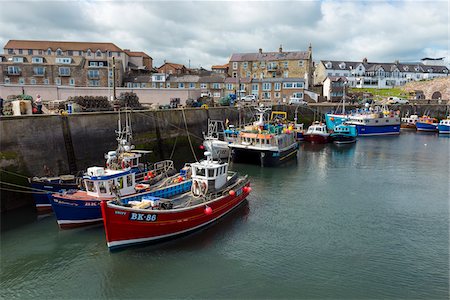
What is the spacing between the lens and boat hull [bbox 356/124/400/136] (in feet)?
187

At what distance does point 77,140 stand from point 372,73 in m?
88.8

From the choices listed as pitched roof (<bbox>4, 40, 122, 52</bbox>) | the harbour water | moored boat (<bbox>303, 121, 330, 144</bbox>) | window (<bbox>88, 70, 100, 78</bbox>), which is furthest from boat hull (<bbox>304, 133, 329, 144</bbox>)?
pitched roof (<bbox>4, 40, 122, 52</bbox>)

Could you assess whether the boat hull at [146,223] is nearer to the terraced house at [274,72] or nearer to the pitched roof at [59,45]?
the terraced house at [274,72]

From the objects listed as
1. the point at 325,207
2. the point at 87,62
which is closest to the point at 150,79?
the point at 87,62

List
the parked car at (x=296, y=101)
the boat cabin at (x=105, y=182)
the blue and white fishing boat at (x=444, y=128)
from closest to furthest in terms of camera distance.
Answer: the boat cabin at (x=105, y=182)
the blue and white fishing boat at (x=444, y=128)
the parked car at (x=296, y=101)

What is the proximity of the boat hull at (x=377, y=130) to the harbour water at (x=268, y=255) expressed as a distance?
34.6 meters

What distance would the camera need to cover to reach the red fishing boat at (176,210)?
14344mm

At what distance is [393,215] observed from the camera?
1991cm

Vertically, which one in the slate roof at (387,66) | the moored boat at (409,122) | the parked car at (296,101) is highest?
the slate roof at (387,66)

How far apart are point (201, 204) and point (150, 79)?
46256 mm

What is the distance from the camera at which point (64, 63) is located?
2053 inches

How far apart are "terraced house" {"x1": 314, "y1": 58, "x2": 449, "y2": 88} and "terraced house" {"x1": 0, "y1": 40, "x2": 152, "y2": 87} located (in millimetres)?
47427

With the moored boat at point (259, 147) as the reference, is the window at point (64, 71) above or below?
above

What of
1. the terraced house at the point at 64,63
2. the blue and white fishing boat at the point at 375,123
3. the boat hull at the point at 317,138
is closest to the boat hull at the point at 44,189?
the terraced house at the point at 64,63
